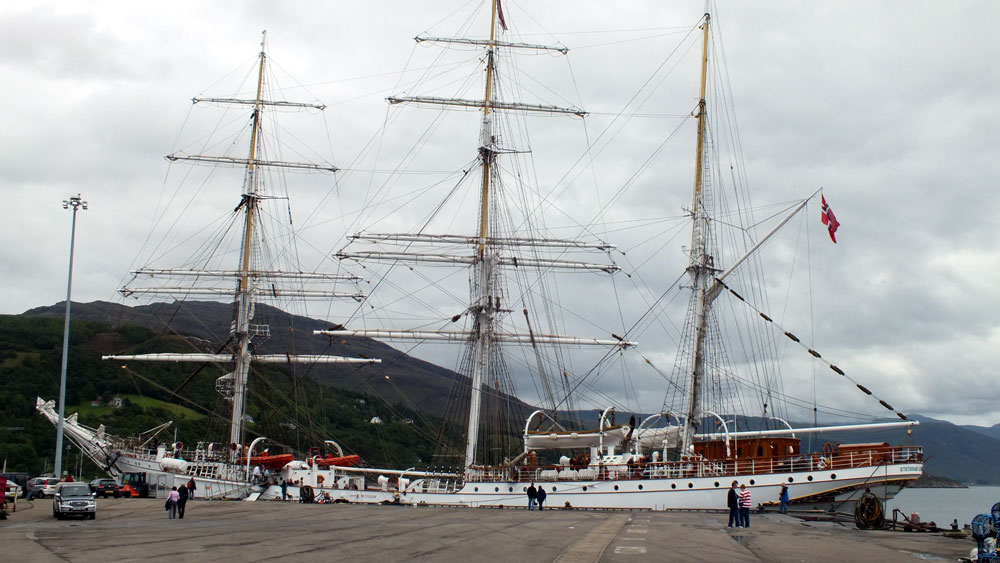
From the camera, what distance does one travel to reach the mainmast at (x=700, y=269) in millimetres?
48312

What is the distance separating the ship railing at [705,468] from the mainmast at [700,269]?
4.33 meters

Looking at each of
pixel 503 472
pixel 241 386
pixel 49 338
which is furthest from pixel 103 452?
pixel 49 338

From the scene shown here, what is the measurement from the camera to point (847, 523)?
35344 millimetres

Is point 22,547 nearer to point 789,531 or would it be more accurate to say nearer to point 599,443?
point 789,531

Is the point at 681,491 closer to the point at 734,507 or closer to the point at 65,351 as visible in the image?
the point at 734,507

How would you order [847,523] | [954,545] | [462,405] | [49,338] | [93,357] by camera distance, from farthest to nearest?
[49,338] < [93,357] < [462,405] < [847,523] < [954,545]

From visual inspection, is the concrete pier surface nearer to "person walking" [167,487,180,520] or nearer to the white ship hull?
"person walking" [167,487,180,520]

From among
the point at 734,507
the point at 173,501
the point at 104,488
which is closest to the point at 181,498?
the point at 173,501

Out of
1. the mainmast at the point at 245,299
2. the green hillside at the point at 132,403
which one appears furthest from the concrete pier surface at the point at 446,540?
the green hillside at the point at 132,403

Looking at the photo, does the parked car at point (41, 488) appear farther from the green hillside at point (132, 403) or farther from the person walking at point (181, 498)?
the green hillside at point (132, 403)

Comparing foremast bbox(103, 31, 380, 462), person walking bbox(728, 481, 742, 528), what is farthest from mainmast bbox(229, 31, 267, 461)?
person walking bbox(728, 481, 742, 528)

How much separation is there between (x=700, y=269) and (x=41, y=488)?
4002 cm

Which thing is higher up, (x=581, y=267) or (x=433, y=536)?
(x=581, y=267)

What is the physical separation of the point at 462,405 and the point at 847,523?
27.0m
